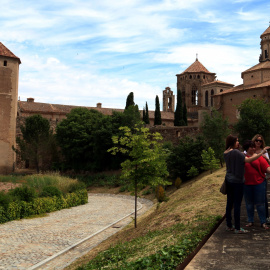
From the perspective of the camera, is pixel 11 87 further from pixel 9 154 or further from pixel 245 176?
pixel 245 176

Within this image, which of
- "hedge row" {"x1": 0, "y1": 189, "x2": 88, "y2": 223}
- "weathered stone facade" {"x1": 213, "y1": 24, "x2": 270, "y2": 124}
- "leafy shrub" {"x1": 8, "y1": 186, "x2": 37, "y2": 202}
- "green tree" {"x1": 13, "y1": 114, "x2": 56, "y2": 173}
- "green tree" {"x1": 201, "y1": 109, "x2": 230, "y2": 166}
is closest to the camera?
"hedge row" {"x1": 0, "y1": 189, "x2": 88, "y2": 223}

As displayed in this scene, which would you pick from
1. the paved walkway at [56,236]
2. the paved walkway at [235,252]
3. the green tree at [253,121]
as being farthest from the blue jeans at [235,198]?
the green tree at [253,121]

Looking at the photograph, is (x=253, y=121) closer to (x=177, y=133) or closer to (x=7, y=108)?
(x=177, y=133)

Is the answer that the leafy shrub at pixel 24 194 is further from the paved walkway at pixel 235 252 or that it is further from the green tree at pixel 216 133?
the green tree at pixel 216 133

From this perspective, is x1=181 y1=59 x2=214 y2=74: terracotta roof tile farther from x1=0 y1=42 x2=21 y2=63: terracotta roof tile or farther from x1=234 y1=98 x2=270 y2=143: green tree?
x1=234 y1=98 x2=270 y2=143: green tree

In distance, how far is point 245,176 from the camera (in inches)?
268

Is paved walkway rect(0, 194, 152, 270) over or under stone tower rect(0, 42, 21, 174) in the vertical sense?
under

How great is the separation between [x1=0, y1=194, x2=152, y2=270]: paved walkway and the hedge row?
48cm

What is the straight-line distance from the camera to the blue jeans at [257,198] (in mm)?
6652

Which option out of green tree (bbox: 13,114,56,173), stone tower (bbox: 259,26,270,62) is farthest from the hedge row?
stone tower (bbox: 259,26,270,62)

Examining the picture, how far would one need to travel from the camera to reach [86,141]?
36219 millimetres

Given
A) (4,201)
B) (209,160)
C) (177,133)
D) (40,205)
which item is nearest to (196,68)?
(177,133)

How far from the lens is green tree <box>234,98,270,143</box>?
26.7 m

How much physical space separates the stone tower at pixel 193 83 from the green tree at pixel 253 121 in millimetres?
Result: 56651
